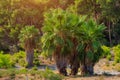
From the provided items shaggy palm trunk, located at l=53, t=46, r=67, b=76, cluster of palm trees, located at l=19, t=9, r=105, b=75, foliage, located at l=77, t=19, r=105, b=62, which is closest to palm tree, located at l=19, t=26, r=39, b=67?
cluster of palm trees, located at l=19, t=9, r=105, b=75

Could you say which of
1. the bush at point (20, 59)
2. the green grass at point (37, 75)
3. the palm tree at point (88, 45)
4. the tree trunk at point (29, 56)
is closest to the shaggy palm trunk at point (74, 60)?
the palm tree at point (88, 45)

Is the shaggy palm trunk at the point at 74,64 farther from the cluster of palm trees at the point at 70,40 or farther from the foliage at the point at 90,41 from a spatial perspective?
the foliage at the point at 90,41

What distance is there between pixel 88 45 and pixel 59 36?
9.81 ft

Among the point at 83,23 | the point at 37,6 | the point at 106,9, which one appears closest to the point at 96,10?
the point at 106,9

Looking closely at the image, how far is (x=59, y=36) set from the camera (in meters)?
37.6

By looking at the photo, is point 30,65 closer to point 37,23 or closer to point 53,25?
point 53,25

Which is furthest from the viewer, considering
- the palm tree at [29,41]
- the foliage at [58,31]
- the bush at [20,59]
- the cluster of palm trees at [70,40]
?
the bush at [20,59]

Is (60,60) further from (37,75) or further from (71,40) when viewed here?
(37,75)

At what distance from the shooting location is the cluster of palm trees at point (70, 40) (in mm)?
37688

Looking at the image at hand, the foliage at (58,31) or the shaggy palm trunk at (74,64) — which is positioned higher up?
the foliage at (58,31)

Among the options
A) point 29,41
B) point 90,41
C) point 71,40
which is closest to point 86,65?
point 90,41

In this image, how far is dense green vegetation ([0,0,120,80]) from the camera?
124ft

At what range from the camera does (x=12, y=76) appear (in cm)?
3281

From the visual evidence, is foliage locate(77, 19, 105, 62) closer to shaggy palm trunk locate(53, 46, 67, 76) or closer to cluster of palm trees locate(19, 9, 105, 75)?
cluster of palm trees locate(19, 9, 105, 75)
